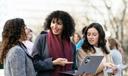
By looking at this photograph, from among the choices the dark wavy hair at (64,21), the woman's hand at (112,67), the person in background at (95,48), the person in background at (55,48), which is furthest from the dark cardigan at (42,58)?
the woman's hand at (112,67)

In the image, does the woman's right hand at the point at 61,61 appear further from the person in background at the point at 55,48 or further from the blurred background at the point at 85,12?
the blurred background at the point at 85,12

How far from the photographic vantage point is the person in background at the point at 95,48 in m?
4.32

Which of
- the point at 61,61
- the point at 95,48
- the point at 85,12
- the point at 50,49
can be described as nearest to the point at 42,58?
the point at 50,49

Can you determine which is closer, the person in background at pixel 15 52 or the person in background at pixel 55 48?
the person in background at pixel 15 52

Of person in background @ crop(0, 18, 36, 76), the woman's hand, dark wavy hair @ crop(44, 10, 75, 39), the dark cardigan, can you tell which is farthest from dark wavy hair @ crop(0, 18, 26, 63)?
the woman's hand

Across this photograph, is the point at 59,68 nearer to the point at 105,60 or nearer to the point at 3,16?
the point at 105,60

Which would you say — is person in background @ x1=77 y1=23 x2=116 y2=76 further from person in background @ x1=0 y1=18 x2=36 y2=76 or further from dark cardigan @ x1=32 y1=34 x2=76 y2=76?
person in background @ x1=0 y1=18 x2=36 y2=76

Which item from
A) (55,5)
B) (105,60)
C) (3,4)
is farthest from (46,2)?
(105,60)

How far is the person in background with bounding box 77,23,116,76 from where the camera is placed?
14.2ft

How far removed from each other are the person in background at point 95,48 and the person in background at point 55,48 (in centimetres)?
11

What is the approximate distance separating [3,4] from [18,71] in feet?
60.9

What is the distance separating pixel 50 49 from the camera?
419 centimetres

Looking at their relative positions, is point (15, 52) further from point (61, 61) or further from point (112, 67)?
point (112, 67)

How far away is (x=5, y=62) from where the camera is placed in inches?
159
